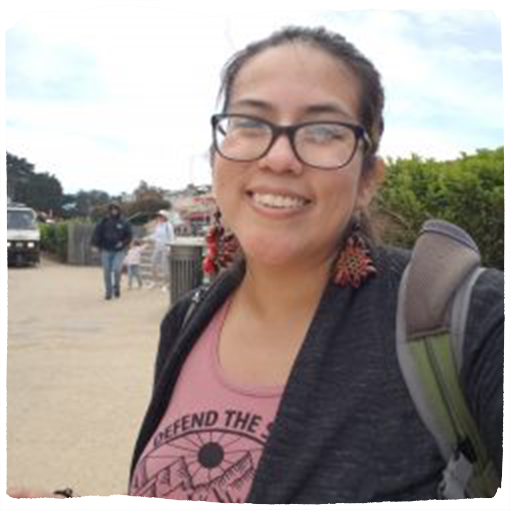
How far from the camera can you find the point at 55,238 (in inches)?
48.1

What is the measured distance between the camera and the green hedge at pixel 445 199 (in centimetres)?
86

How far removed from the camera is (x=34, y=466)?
164cm

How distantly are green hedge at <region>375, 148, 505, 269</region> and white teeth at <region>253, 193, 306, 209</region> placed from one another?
0.17 m

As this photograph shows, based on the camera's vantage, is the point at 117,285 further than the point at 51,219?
Yes

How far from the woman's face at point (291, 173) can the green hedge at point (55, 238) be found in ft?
0.98

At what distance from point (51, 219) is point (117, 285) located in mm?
2439

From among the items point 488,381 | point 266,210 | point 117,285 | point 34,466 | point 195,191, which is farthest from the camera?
point 117,285

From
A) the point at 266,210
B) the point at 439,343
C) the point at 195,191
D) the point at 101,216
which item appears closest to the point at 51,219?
the point at 101,216

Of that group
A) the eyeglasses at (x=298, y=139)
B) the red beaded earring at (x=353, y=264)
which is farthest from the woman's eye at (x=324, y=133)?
the red beaded earring at (x=353, y=264)

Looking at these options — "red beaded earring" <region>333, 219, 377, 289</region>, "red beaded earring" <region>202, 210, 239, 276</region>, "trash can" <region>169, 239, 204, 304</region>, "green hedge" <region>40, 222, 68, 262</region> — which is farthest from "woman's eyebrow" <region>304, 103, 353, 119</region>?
"trash can" <region>169, 239, 204, 304</region>

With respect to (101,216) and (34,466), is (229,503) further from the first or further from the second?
(34,466)

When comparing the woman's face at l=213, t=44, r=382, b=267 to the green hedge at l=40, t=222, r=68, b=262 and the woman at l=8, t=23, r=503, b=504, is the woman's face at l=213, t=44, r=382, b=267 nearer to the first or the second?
the woman at l=8, t=23, r=503, b=504

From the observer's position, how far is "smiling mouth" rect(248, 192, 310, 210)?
808mm

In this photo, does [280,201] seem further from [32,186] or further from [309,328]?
[32,186]
